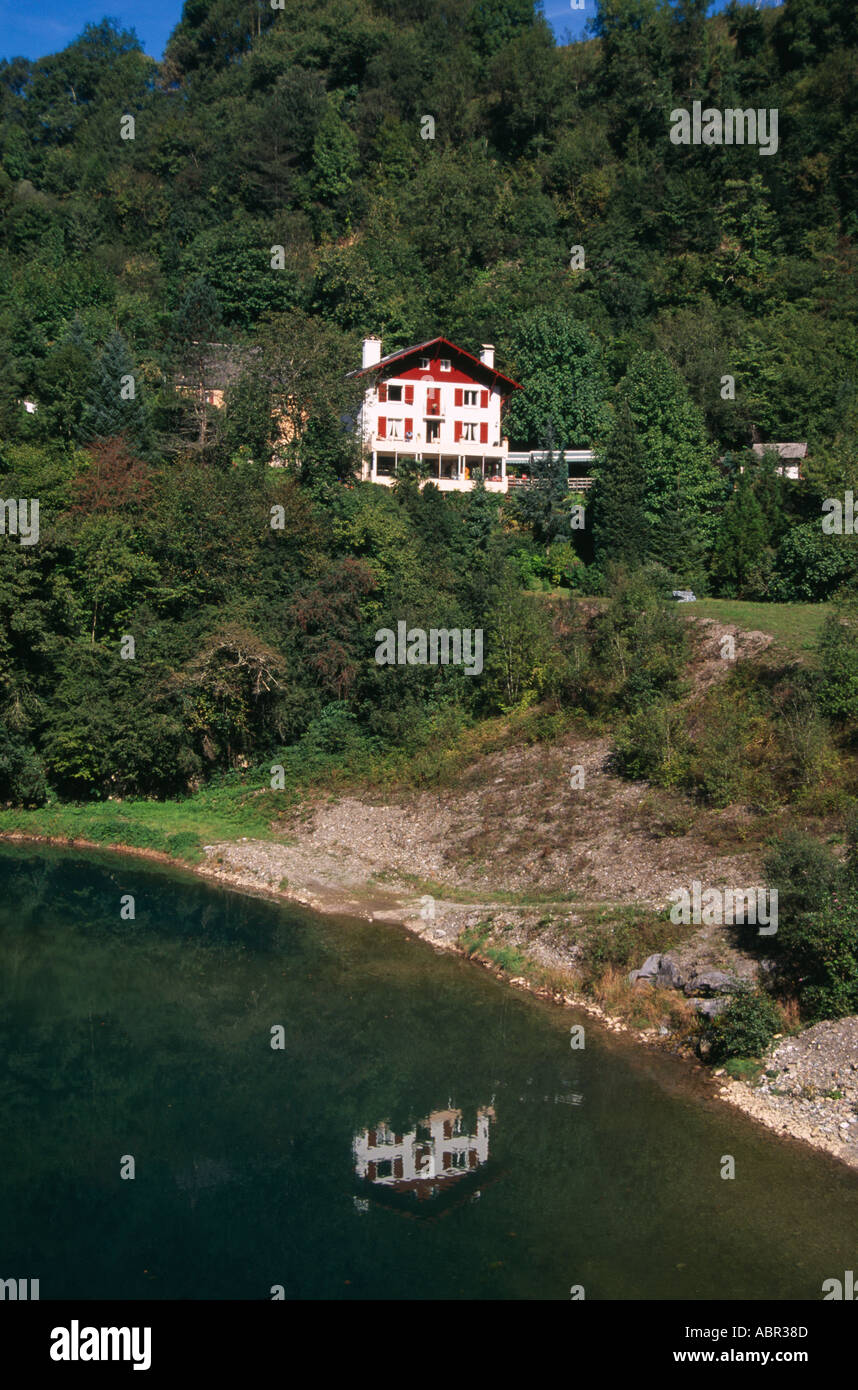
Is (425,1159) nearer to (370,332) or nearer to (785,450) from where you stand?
(785,450)

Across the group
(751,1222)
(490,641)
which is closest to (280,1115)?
(751,1222)

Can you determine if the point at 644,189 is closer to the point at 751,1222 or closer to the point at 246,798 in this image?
the point at 246,798

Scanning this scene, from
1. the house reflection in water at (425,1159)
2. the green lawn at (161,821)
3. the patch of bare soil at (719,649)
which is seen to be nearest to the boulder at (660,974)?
the house reflection in water at (425,1159)

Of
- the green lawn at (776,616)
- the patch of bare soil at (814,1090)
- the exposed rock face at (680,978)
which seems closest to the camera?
the patch of bare soil at (814,1090)

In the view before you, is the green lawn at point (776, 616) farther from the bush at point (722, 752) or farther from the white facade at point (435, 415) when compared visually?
the white facade at point (435, 415)

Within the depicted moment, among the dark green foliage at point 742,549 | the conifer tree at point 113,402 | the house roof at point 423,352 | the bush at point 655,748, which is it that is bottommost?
the bush at point 655,748
